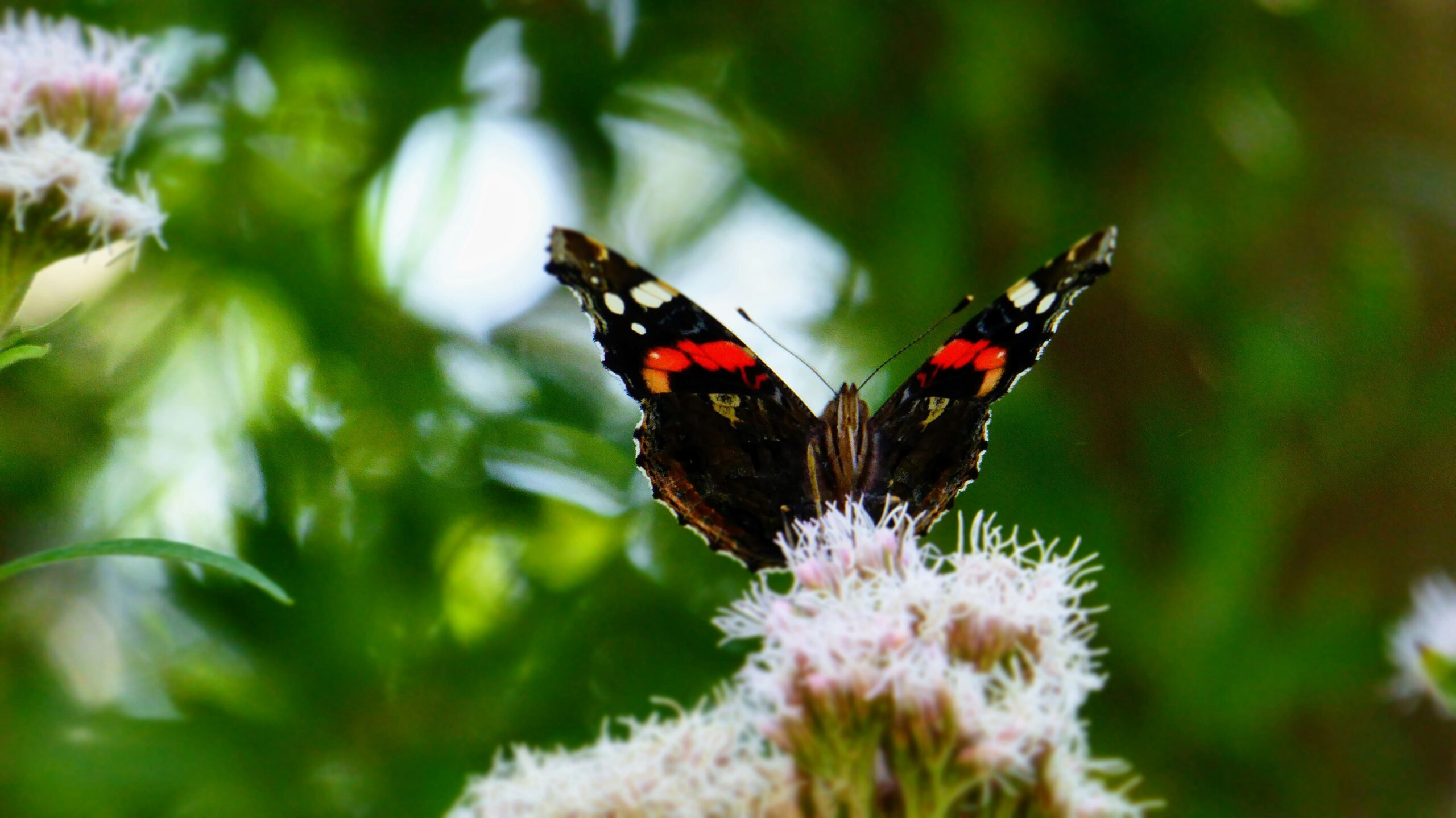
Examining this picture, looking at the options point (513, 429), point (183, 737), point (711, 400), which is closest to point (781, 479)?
point (711, 400)


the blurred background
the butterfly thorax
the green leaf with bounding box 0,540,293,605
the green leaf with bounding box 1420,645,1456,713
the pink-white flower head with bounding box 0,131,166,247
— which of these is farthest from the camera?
the blurred background

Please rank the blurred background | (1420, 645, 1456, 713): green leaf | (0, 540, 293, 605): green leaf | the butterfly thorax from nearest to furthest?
1. (0, 540, 293, 605): green leaf
2. the butterfly thorax
3. (1420, 645, 1456, 713): green leaf
4. the blurred background

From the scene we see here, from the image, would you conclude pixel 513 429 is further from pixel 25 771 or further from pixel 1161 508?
pixel 1161 508

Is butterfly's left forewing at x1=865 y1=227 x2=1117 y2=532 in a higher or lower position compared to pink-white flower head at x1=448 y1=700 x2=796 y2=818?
higher

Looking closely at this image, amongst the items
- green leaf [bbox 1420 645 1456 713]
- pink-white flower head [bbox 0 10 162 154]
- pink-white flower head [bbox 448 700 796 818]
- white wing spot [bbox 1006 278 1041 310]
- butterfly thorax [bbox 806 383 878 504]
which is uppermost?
pink-white flower head [bbox 0 10 162 154]

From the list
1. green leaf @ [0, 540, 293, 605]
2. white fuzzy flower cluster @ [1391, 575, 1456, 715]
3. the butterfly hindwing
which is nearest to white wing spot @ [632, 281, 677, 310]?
the butterfly hindwing

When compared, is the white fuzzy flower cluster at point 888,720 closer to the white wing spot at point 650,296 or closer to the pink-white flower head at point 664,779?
the pink-white flower head at point 664,779

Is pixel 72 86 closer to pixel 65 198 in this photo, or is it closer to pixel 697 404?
pixel 65 198

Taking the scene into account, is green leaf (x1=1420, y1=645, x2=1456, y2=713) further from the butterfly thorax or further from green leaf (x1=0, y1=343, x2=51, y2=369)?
green leaf (x1=0, y1=343, x2=51, y2=369)
